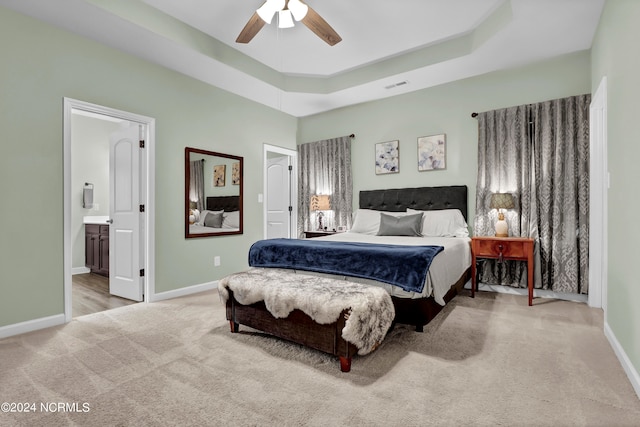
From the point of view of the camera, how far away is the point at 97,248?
507 cm

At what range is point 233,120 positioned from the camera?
4594 mm

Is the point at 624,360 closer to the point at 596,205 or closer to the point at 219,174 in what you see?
the point at 596,205

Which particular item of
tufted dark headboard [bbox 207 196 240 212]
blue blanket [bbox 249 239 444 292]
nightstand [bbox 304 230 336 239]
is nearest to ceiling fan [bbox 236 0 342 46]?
blue blanket [bbox 249 239 444 292]

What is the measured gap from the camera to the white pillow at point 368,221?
444 cm

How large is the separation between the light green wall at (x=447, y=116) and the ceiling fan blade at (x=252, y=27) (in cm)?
250

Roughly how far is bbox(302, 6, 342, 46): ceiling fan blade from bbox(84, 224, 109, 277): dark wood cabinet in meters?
4.19

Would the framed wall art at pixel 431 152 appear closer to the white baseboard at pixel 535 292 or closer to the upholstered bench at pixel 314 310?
the white baseboard at pixel 535 292

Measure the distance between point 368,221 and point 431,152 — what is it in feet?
4.26

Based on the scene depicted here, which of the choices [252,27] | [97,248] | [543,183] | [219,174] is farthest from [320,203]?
[97,248]

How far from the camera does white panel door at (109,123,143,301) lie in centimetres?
363

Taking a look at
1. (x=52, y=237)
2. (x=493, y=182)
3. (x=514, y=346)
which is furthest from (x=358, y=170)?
(x=52, y=237)

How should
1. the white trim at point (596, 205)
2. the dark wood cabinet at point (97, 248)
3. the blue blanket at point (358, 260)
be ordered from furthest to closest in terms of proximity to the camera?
the dark wood cabinet at point (97, 248), the white trim at point (596, 205), the blue blanket at point (358, 260)

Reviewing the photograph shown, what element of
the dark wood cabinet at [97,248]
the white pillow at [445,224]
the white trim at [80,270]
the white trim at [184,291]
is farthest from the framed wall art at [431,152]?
the white trim at [80,270]

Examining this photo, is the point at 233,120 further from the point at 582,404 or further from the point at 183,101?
the point at 582,404
